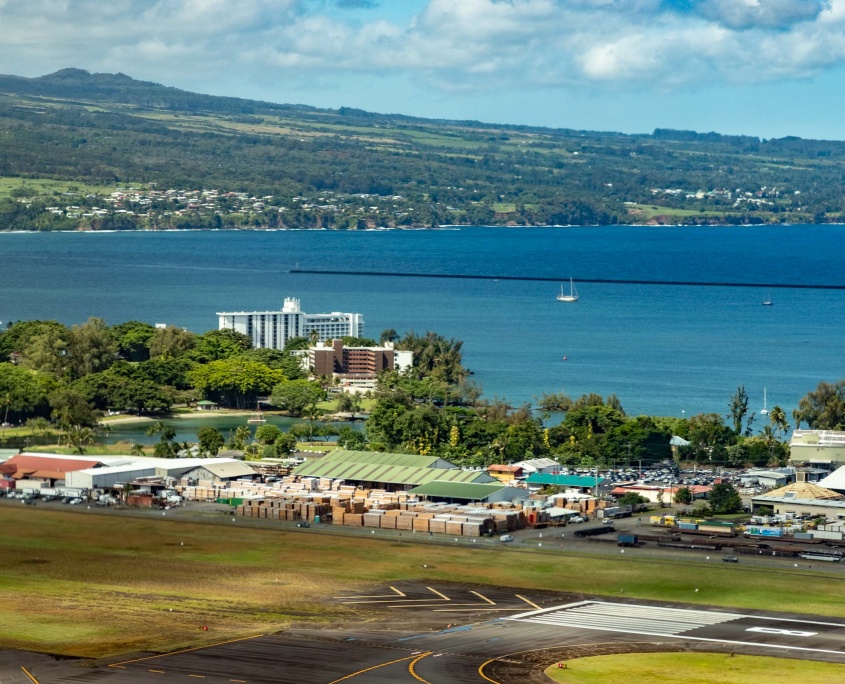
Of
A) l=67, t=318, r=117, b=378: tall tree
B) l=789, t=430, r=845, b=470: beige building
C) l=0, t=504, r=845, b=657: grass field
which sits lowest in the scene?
l=0, t=504, r=845, b=657: grass field

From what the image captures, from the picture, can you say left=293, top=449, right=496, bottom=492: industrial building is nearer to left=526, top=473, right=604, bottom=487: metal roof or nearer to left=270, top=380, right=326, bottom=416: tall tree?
left=526, top=473, right=604, bottom=487: metal roof

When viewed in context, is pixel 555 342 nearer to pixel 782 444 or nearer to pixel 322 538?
pixel 782 444

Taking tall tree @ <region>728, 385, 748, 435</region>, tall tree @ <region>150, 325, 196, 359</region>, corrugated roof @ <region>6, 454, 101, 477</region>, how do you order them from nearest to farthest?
corrugated roof @ <region>6, 454, 101, 477</region> < tall tree @ <region>728, 385, 748, 435</region> < tall tree @ <region>150, 325, 196, 359</region>

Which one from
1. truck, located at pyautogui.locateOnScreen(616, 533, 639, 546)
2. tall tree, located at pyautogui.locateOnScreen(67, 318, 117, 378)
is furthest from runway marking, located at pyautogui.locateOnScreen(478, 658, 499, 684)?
tall tree, located at pyautogui.locateOnScreen(67, 318, 117, 378)

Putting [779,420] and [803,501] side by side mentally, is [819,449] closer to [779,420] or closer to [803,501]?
[779,420]

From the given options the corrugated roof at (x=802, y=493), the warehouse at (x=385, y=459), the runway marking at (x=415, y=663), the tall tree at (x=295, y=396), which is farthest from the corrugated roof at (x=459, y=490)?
the tall tree at (x=295, y=396)

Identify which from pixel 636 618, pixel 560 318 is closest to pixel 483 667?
pixel 636 618
